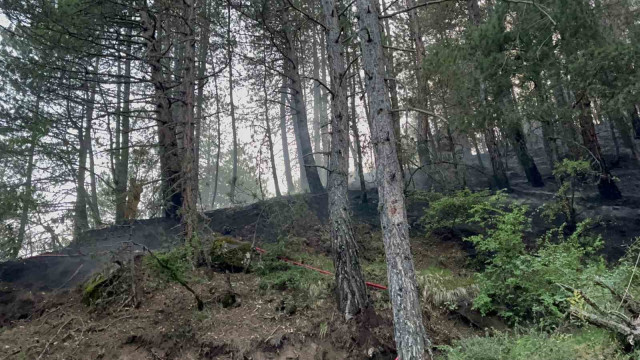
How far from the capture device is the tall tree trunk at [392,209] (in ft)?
13.4

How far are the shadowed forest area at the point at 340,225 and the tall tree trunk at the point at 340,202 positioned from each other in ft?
0.11

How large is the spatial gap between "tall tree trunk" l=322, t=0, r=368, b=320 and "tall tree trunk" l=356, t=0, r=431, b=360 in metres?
1.28

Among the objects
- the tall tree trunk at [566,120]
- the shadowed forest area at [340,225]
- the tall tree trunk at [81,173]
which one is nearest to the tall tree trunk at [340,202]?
the shadowed forest area at [340,225]

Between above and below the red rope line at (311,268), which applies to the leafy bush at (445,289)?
below

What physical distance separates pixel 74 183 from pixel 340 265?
356 inches

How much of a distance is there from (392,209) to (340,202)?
5.86 feet

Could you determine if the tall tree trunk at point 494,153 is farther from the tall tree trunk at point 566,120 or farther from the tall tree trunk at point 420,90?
the tall tree trunk at point 566,120

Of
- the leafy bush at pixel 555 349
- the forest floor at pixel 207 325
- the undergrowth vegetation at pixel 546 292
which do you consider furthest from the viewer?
the forest floor at pixel 207 325

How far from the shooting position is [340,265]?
5.92 metres

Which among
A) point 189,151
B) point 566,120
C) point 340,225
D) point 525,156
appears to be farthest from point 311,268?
point 525,156

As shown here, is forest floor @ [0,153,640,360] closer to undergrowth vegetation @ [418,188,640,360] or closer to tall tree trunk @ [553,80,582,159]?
undergrowth vegetation @ [418,188,640,360]

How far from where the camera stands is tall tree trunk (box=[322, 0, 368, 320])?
5855 mm

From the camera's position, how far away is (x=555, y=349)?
148 inches

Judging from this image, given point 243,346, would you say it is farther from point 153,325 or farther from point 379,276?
point 379,276
